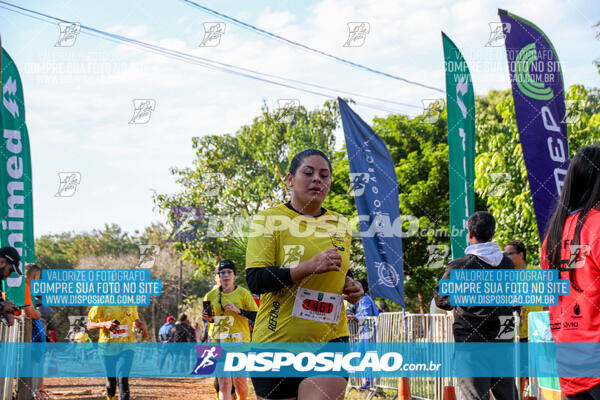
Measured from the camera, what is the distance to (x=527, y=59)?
741 cm

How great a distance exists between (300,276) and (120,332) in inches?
235

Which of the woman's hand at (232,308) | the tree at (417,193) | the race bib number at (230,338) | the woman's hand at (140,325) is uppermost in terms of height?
the tree at (417,193)

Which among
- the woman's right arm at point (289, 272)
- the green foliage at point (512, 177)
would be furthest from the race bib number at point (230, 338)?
the green foliage at point (512, 177)

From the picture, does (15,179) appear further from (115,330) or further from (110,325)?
(115,330)

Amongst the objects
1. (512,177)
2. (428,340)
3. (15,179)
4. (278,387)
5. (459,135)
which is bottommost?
(428,340)

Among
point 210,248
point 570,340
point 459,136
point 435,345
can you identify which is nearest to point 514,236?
point 435,345

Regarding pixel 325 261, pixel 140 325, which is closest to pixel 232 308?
pixel 140 325

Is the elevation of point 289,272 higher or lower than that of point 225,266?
lower

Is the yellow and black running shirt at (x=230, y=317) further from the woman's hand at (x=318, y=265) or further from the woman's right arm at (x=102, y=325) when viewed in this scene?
the woman's hand at (x=318, y=265)

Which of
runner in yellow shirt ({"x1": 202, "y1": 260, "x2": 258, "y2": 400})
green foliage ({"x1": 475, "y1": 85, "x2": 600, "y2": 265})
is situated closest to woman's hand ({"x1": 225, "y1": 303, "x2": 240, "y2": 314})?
→ runner in yellow shirt ({"x1": 202, "y1": 260, "x2": 258, "y2": 400})

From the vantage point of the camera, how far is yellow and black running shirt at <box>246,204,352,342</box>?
3295mm

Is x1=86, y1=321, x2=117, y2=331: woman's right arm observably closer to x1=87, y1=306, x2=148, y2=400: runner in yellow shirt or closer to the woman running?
x1=87, y1=306, x2=148, y2=400: runner in yellow shirt

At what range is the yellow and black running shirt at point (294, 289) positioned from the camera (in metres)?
3.29

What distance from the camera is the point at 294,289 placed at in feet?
10.9
